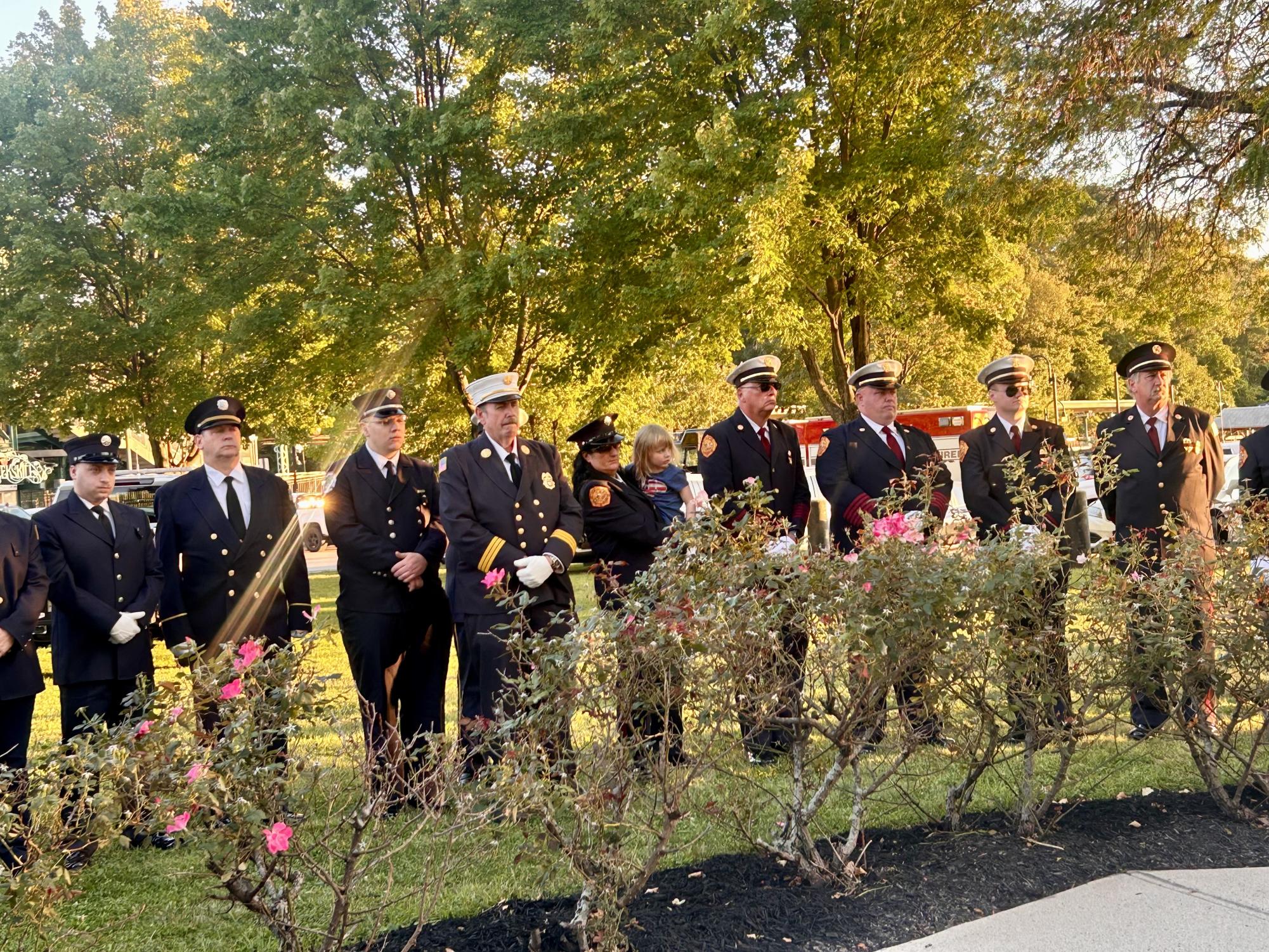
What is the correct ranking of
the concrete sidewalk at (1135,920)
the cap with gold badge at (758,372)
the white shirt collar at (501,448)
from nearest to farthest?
the concrete sidewalk at (1135,920) < the white shirt collar at (501,448) < the cap with gold badge at (758,372)

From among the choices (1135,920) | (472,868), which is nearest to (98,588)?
(472,868)

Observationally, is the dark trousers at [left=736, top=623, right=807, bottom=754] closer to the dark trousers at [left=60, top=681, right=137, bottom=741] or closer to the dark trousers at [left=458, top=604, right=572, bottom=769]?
the dark trousers at [left=458, top=604, right=572, bottom=769]

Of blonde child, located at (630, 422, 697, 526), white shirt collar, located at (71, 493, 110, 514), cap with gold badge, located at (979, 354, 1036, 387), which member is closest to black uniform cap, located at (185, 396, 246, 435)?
white shirt collar, located at (71, 493, 110, 514)

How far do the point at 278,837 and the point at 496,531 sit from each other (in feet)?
9.82

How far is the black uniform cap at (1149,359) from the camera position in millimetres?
6316

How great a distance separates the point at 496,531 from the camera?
558 cm

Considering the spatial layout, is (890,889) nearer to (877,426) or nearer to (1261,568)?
(1261,568)

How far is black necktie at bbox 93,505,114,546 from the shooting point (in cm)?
539

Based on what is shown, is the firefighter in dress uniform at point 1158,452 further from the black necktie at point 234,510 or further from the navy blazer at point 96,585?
the navy blazer at point 96,585

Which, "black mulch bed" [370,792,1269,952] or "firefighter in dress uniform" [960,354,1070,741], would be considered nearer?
"black mulch bed" [370,792,1269,952]

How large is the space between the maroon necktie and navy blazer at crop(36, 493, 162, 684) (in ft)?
13.7

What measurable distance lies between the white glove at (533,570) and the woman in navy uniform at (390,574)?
2.09 feet

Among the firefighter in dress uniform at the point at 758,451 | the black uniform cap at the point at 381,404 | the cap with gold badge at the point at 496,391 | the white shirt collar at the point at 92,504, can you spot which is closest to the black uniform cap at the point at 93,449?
the white shirt collar at the point at 92,504

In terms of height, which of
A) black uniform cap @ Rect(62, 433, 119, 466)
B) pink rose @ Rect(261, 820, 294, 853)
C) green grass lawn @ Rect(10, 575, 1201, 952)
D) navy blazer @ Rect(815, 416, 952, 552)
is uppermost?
black uniform cap @ Rect(62, 433, 119, 466)
